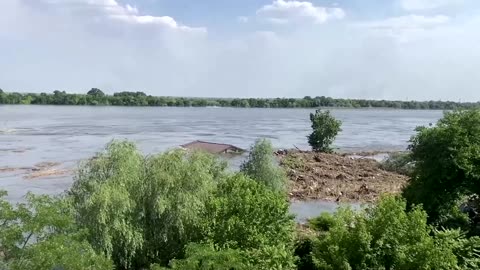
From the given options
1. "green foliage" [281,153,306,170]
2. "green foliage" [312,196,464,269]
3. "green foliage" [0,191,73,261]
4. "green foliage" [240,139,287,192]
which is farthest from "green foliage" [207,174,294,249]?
"green foliage" [281,153,306,170]

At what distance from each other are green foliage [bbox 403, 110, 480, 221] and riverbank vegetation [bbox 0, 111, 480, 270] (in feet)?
0.19

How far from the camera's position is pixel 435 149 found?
30.7 metres

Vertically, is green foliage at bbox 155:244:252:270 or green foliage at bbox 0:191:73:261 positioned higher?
green foliage at bbox 0:191:73:261

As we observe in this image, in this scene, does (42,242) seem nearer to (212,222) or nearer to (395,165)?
(212,222)

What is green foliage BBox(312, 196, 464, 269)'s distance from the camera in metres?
19.9

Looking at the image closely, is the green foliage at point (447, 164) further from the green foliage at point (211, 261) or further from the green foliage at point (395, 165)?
the green foliage at point (395, 165)

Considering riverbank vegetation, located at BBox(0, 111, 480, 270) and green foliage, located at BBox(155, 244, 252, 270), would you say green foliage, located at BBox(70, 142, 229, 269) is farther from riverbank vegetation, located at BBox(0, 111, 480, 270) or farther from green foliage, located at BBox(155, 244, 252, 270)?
green foliage, located at BBox(155, 244, 252, 270)

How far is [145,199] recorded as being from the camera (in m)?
24.3

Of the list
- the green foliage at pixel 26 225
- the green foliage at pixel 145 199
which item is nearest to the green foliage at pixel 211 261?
the green foliage at pixel 26 225

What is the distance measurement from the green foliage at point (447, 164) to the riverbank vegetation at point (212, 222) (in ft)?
0.19

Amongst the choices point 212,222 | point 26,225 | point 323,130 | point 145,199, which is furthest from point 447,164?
point 323,130

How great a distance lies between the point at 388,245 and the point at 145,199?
1054 centimetres

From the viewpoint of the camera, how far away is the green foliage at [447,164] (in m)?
29.7

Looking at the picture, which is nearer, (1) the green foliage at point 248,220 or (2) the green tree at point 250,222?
(2) the green tree at point 250,222
